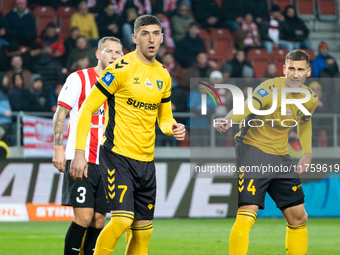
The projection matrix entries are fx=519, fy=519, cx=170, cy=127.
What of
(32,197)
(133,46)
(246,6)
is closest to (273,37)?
(246,6)

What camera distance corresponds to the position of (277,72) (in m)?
12.4

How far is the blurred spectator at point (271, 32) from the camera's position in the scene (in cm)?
1338

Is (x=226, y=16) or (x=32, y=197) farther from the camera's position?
(x=226, y=16)

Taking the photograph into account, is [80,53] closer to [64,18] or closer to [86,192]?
[64,18]

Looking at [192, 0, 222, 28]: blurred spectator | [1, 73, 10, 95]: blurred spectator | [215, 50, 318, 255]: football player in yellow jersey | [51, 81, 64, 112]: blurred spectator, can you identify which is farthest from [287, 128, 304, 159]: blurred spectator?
[1, 73, 10, 95]: blurred spectator

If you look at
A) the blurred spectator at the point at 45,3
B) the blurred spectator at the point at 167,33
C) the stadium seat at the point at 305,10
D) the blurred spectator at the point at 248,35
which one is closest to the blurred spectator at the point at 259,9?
the blurred spectator at the point at 248,35

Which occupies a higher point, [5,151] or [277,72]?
[277,72]

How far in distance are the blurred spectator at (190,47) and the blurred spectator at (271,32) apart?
73.7 inches

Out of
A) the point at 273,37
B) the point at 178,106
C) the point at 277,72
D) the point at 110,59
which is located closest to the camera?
the point at 110,59

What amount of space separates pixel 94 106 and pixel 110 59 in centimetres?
100

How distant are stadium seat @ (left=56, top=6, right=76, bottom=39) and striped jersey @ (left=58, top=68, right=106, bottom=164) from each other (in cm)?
834

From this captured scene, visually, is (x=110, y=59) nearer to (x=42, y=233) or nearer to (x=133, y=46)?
(x=42, y=233)

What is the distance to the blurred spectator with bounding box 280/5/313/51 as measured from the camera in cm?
1370

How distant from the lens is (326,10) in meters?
15.6
